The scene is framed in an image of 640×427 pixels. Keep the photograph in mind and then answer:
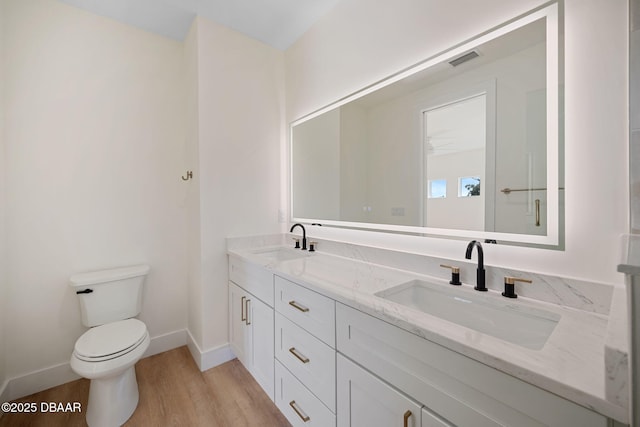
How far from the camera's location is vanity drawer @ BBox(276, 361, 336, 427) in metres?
1.14

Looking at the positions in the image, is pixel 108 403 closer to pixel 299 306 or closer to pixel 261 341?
pixel 261 341

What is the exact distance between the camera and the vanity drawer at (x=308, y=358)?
3.59 ft

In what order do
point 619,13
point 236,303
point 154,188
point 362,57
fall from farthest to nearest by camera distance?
point 154,188 < point 236,303 < point 362,57 < point 619,13

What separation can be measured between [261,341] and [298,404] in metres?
0.44

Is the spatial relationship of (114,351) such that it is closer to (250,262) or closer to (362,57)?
(250,262)

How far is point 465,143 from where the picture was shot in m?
1.23

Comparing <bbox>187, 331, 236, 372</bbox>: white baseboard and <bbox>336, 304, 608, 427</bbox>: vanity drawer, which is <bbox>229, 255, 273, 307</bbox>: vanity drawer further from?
<bbox>336, 304, 608, 427</bbox>: vanity drawer

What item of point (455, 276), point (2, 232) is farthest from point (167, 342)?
point (455, 276)

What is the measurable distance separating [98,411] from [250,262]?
1106mm

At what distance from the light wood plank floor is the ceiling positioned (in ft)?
8.54

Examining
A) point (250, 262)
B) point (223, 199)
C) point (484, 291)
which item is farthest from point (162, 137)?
point (484, 291)

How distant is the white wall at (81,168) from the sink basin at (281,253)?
757mm

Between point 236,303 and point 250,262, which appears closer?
point 250,262

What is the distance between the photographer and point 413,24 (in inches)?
54.1
